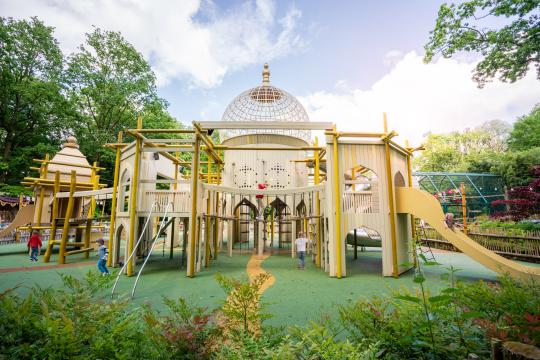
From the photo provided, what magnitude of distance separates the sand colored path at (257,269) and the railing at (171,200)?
407 cm

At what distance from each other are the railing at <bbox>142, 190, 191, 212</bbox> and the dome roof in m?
10.4

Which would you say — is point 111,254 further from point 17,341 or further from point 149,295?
point 17,341

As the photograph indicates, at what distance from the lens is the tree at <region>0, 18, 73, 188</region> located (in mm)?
25906

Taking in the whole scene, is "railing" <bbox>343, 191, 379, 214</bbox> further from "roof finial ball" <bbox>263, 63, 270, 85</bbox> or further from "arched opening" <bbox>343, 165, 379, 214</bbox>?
"roof finial ball" <bbox>263, 63, 270, 85</bbox>

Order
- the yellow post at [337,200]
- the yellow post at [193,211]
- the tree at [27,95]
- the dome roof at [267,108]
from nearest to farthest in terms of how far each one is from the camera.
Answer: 1. the yellow post at [337,200]
2. the yellow post at [193,211]
3. the dome roof at [267,108]
4. the tree at [27,95]

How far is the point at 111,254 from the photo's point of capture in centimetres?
1368

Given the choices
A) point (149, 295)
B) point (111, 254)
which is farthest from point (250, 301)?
point (111, 254)

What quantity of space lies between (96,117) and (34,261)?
2290 cm

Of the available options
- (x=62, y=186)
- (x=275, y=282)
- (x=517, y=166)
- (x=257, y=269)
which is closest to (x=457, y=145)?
(x=517, y=166)

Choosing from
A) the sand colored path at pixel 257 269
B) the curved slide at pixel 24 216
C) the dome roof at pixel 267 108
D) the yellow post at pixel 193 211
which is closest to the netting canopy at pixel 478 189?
the dome roof at pixel 267 108

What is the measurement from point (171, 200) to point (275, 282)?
589 cm

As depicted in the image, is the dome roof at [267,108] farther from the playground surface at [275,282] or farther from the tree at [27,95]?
the tree at [27,95]

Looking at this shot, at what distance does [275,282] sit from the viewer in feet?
34.8

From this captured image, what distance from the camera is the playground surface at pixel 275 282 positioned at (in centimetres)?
773
